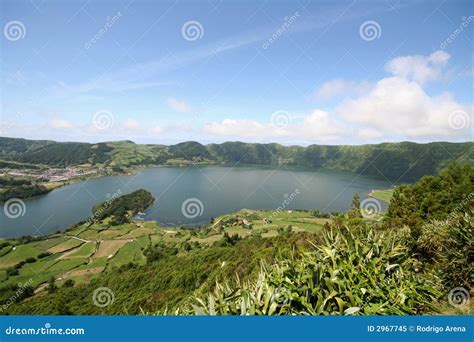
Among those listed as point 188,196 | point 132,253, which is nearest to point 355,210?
point 132,253

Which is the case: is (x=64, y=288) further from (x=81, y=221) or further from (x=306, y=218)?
(x=306, y=218)

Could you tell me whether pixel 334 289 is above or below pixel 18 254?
above

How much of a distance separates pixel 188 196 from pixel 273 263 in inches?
2810

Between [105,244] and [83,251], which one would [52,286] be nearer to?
[83,251]

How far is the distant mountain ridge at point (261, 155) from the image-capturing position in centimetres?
7200

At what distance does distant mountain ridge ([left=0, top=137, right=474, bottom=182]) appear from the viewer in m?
72.0

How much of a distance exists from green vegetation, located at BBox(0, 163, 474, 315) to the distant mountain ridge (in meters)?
27.9

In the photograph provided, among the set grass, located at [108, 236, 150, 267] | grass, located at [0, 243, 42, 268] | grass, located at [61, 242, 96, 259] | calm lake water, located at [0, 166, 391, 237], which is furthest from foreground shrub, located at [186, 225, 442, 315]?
calm lake water, located at [0, 166, 391, 237]

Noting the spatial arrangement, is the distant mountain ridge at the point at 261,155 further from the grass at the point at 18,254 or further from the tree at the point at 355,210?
the tree at the point at 355,210

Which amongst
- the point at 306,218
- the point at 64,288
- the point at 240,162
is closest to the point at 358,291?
the point at 64,288

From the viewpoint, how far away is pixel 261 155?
6186 inches

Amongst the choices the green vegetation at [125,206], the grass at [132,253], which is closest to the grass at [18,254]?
the grass at [132,253]

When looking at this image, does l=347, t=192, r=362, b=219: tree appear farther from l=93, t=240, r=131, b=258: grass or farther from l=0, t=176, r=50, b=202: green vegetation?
l=0, t=176, r=50, b=202: green vegetation

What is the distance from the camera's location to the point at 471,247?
3955 mm
